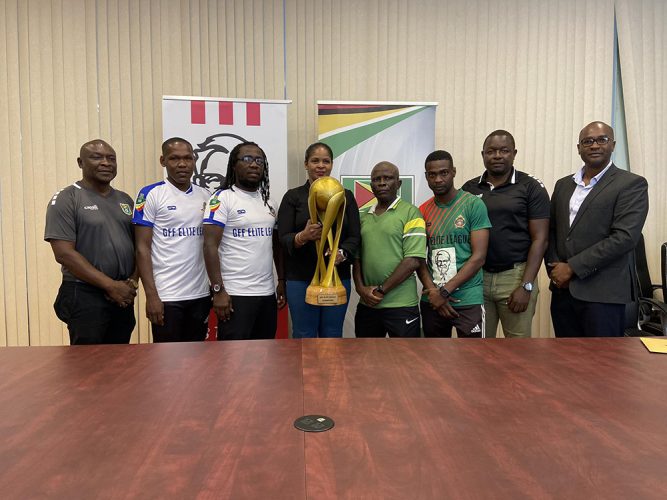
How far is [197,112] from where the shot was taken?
2951 millimetres

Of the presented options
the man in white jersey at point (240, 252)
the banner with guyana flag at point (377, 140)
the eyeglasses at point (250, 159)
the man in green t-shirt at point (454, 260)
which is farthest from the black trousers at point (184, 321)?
the banner with guyana flag at point (377, 140)

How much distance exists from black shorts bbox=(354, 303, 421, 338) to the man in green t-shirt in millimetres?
121

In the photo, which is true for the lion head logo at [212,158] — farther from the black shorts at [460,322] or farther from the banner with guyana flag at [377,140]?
the black shorts at [460,322]

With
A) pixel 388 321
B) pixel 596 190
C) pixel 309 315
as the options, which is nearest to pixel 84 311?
pixel 309 315

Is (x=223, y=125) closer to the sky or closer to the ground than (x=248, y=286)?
closer to the sky

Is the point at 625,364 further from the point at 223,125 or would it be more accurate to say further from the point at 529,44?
the point at 529,44

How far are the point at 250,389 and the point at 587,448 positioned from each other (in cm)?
64

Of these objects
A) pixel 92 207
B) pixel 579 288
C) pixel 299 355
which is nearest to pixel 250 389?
pixel 299 355

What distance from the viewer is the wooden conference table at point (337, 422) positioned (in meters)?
0.66

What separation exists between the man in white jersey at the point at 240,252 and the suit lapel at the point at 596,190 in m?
1.46

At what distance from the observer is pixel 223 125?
9.76ft

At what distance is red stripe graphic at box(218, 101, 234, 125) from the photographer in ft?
9.74

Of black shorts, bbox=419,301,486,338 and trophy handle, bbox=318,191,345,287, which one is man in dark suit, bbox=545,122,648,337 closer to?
black shorts, bbox=419,301,486,338

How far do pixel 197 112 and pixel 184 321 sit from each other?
1378mm
